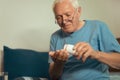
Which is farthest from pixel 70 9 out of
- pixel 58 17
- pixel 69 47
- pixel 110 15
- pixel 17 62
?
pixel 110 15

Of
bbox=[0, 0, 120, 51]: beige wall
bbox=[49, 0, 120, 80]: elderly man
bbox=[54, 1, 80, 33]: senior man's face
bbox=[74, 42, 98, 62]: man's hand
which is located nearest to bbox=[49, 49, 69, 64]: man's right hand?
bbox=[49, 0, 120, 80]: elderly man

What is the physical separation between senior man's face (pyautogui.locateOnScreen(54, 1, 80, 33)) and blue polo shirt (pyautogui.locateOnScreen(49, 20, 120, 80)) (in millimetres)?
64

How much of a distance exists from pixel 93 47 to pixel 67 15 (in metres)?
0.25

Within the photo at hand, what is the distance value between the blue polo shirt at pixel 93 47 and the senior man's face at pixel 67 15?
6 cm

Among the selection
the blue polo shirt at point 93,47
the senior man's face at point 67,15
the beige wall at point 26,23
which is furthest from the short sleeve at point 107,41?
the beige wall at point 26,23

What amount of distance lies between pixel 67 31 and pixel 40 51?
0.99 meters

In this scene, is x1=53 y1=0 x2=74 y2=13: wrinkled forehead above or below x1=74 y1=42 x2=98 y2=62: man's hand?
above

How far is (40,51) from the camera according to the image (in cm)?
242

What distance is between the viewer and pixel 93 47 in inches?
57.1

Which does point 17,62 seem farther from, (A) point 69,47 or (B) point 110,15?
(B) point 110,15

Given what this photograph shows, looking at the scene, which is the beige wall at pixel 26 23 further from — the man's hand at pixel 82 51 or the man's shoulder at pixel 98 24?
the man's hand at pixel 82 51

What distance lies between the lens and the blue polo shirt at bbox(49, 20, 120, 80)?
141cm

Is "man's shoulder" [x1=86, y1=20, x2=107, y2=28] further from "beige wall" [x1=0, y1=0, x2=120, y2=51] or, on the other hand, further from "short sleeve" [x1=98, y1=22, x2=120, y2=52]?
"beige wall" [x1=0, y1=0, x2=120, y2=51]

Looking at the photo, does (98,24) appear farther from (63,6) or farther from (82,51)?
(82,51)
